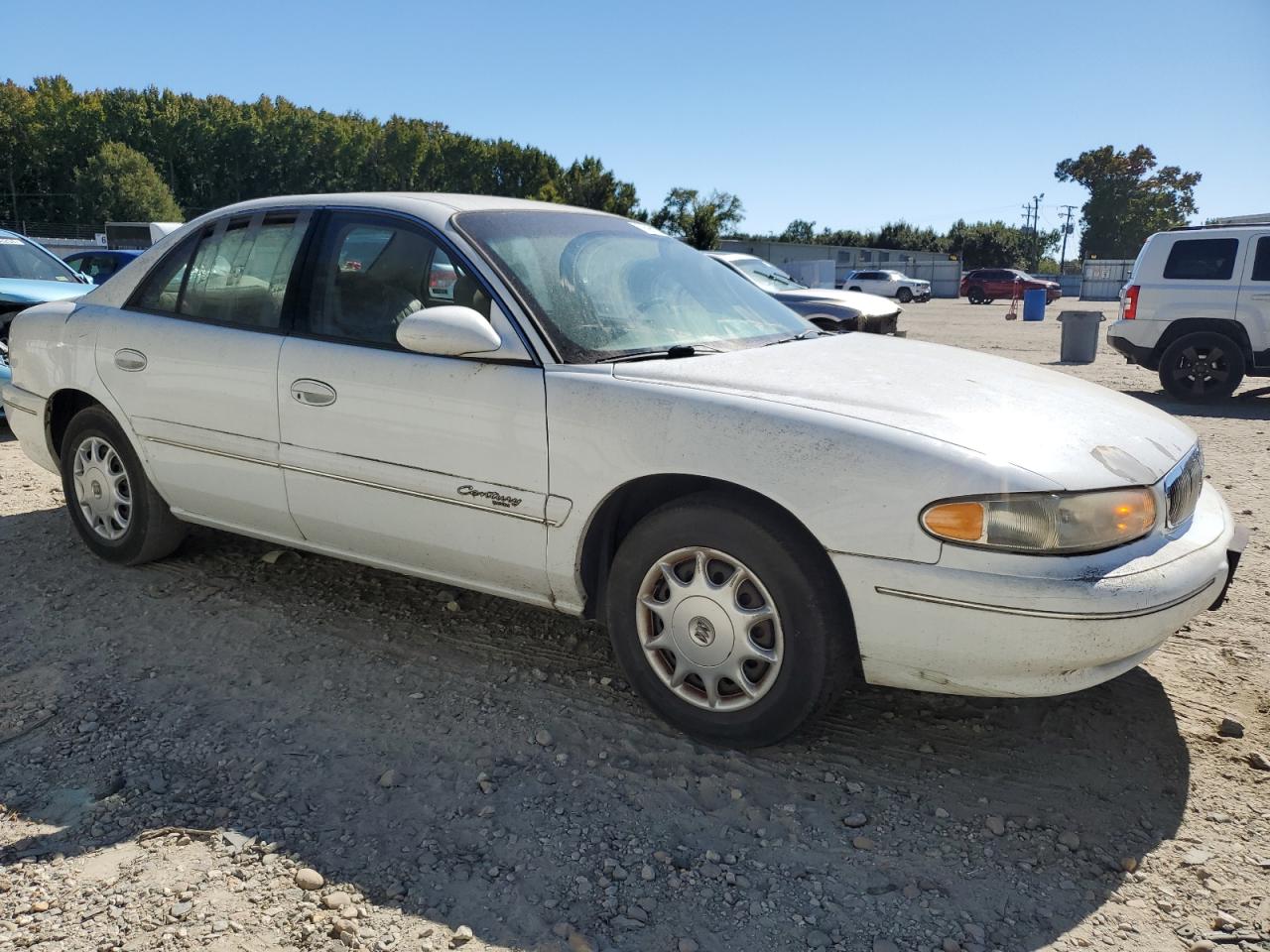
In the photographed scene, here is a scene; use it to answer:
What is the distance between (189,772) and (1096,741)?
269 cm

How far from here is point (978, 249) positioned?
273 feet

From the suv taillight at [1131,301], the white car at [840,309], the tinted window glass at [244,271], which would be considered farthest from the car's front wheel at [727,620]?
the suv taillight at [1131,301]

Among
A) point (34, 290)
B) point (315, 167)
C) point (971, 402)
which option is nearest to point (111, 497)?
point (971, 402)

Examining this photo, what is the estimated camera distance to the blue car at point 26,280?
7.69m

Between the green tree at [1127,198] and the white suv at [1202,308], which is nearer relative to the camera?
the white suv at [1202,308]

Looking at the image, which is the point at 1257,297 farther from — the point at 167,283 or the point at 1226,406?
the point at 167,283

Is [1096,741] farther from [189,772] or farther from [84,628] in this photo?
[84,628]

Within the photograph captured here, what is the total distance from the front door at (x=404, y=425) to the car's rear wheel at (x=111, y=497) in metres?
1.02

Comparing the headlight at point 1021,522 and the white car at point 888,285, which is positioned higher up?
the headlight at point 1021,522

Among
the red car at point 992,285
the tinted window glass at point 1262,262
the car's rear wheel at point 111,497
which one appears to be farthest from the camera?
the red car at point 992,285

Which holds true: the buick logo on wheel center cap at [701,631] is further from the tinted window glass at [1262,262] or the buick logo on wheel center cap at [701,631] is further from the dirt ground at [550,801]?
the tinted window glass at [1262,262]

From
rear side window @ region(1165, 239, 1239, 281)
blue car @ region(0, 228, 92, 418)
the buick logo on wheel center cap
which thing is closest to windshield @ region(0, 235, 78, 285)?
blue car @ region(0, 228, 92, 418)

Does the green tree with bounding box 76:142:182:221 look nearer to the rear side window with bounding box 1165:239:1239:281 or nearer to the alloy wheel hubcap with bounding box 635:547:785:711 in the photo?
the rear side window with bounding box 1165:239:1239:281

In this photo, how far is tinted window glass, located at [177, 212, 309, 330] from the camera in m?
3.68
